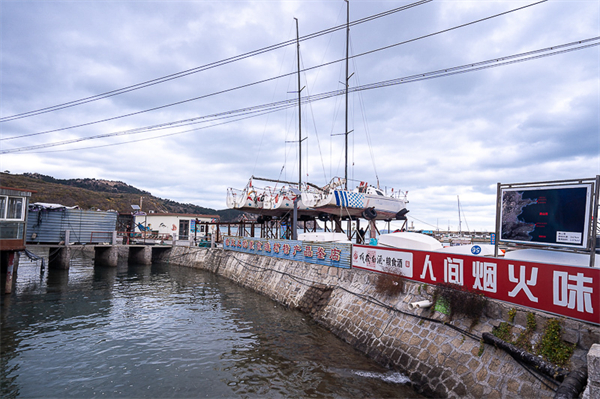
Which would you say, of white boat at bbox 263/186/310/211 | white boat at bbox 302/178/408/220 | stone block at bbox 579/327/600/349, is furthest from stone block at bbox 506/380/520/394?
white boat at bbox 263/186/310/211

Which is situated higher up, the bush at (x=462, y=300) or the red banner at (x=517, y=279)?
the red banner at (x=517, y=279)

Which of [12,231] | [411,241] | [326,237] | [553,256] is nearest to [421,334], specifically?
[553,256]

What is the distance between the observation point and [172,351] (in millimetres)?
10461

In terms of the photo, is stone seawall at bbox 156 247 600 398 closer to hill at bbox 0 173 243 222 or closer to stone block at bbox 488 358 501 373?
stone block at bbox 488 358 501 373

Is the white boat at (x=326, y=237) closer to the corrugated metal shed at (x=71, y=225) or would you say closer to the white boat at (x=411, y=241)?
the white boat at (x=411, y=241)

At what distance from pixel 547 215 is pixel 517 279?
1960mm

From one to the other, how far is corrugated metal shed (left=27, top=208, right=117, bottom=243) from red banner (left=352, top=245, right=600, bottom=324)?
3210 centimetres

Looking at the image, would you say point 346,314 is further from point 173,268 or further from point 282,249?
point 173,268

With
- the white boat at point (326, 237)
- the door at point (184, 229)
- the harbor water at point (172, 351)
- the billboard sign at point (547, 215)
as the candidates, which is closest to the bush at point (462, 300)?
the billboard sign at point (547, 215)

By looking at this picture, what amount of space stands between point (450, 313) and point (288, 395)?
499 centimetres

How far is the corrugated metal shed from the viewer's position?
28234 millimetres

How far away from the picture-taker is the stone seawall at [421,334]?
6.46 metres

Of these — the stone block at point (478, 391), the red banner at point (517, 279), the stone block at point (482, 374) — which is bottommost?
the stone block at point (478, 391)

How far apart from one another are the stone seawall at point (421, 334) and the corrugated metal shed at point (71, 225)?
2508 cm
